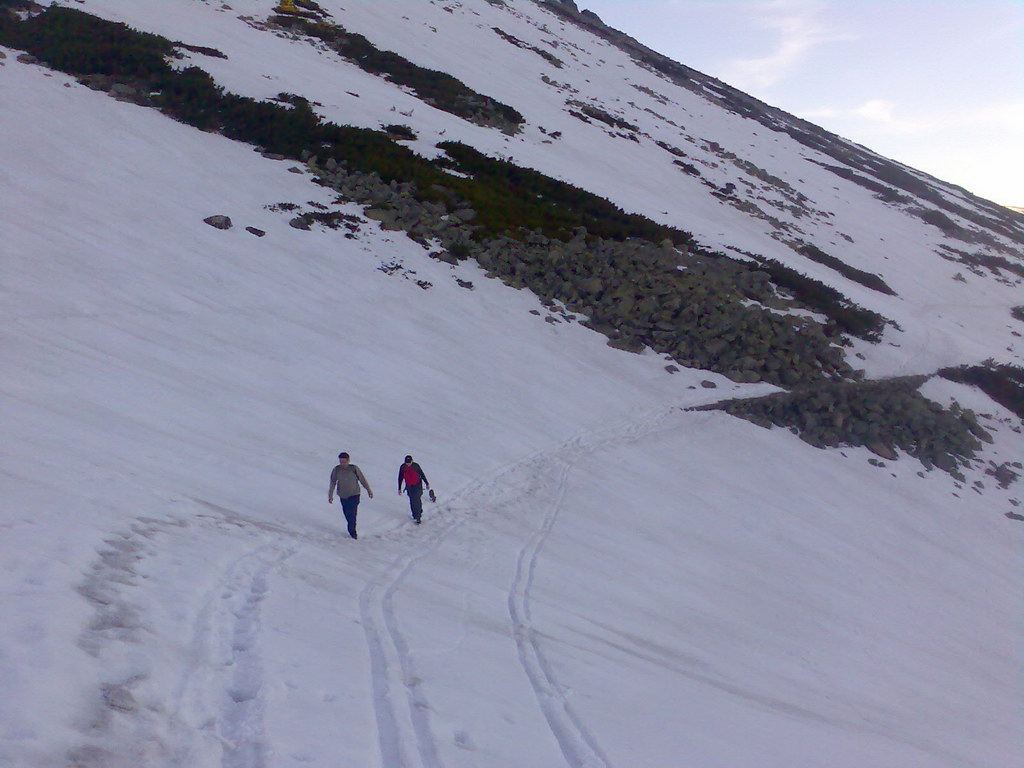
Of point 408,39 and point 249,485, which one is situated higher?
point 408,39

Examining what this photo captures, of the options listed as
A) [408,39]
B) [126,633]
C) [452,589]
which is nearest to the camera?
[126,633]

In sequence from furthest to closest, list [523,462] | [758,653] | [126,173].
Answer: [126,173] → [523,462] → [758,653]

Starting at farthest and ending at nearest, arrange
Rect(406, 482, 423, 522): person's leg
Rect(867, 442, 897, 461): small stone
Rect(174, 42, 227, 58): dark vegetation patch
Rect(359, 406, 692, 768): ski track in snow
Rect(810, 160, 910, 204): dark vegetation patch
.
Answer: Rect(810, 160, 910, 204): dark vegetation patch < Rect(174, 42, 227, 58): dark vegetation patch < Rect(867, 442, 897, 461): small stone < Rect(406, 482, 423, 522): person's leg < Rect(359, 406, 692, 768): ski track in snow

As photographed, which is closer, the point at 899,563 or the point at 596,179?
the point at 899,563

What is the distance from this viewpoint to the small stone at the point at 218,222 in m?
17.5

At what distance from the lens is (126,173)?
18109 mm

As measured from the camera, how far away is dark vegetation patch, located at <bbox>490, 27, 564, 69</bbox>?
5122 centimetres

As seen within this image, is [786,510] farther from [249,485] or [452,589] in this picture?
[249,485]

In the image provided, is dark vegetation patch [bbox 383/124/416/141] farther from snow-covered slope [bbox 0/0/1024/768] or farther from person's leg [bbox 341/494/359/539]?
person's leg [bbox 341/494/359/539]

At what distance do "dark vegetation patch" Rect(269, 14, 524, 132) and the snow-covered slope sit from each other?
9.84m

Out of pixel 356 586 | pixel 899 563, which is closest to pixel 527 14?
pixel 899 563

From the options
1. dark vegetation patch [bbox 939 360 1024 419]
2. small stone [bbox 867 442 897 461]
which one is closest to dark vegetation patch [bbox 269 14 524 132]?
dark vegetation patch [bbox 939 360 1024 419]

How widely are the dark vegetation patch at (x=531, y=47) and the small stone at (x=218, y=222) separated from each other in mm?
39599

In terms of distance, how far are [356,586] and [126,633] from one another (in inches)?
98.9
